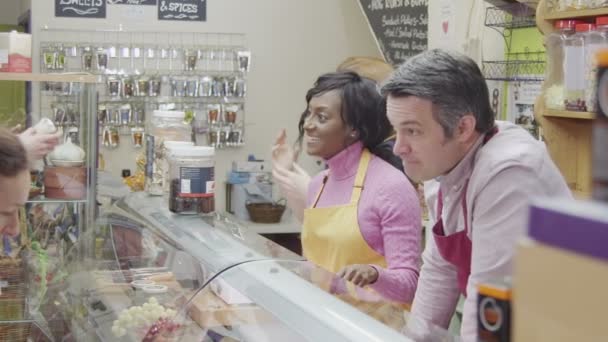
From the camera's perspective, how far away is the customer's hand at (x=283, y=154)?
11.3 ft

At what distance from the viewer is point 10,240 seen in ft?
11.9

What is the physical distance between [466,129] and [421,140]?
0.36 feet

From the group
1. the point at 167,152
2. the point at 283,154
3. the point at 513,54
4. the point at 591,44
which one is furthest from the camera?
the point at 513,54

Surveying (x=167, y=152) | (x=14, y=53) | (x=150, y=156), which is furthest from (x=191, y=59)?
(x=167, y=152)

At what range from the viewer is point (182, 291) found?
2.48m

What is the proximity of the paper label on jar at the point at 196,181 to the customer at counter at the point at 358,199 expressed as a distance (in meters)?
0.41

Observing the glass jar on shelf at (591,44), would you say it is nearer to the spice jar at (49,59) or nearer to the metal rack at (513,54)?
the metal rack at (513,54)

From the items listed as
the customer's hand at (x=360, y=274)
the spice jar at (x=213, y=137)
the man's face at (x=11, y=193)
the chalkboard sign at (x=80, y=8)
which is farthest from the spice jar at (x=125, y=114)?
the customer's hand at (x=360, y=274)

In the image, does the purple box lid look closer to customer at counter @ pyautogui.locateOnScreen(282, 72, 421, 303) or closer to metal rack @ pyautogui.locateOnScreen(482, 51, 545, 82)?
customer at counter @ pyautogui.locateOnScreen(282, 72, 421, 303)

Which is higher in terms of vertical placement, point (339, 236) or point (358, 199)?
point (358, 199)

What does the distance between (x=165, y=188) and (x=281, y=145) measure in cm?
50

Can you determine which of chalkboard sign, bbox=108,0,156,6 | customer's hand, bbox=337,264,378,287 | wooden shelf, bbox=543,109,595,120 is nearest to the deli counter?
customer's hand, bbox=337,264,378,287

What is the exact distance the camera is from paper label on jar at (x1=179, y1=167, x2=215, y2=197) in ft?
9.16

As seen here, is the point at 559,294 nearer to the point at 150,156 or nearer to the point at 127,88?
the point at 150,156
